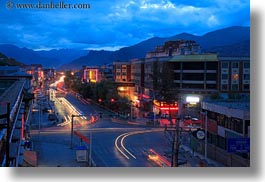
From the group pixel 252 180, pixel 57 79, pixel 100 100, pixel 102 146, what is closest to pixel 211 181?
pixel 252 180

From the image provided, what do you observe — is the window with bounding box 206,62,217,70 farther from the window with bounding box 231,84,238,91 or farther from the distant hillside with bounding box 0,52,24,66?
the distant hillside with bounding box 0,52,24,66

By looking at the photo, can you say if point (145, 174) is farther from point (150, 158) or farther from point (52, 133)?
point (52, 133)

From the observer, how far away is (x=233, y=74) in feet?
47.6

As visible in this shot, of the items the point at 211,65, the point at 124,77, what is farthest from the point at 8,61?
the point at 124,77

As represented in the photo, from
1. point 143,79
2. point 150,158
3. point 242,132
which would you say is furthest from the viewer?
point 143,79

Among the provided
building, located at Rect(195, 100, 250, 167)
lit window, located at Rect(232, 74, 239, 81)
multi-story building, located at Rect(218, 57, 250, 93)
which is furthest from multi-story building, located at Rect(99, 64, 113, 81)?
building, located at Rect(195, 100, 250, 167)

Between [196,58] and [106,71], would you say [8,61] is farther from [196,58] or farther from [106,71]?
[106,71]

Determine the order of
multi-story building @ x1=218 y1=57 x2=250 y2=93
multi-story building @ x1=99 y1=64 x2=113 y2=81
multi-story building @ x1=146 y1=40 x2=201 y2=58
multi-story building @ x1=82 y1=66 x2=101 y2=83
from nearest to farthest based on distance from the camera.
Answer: multi-story building @ x1=218 y1=57 x2=250 y2=93
multi-story building @ x1=146 y1=40 x2=201 y2=58
multi-story building @ x1=99 y1=64 x2=113 y2=81
multi-story building @ x1=82 y1=66 x2=101 y2=83

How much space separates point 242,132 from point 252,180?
94.7 inches

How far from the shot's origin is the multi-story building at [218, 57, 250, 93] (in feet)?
42.8

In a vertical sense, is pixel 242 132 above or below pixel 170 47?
below

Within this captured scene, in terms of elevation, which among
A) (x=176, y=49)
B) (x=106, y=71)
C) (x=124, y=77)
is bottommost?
(x=124, y=77)

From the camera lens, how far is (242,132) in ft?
20.6

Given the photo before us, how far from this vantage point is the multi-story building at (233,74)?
1303cm
